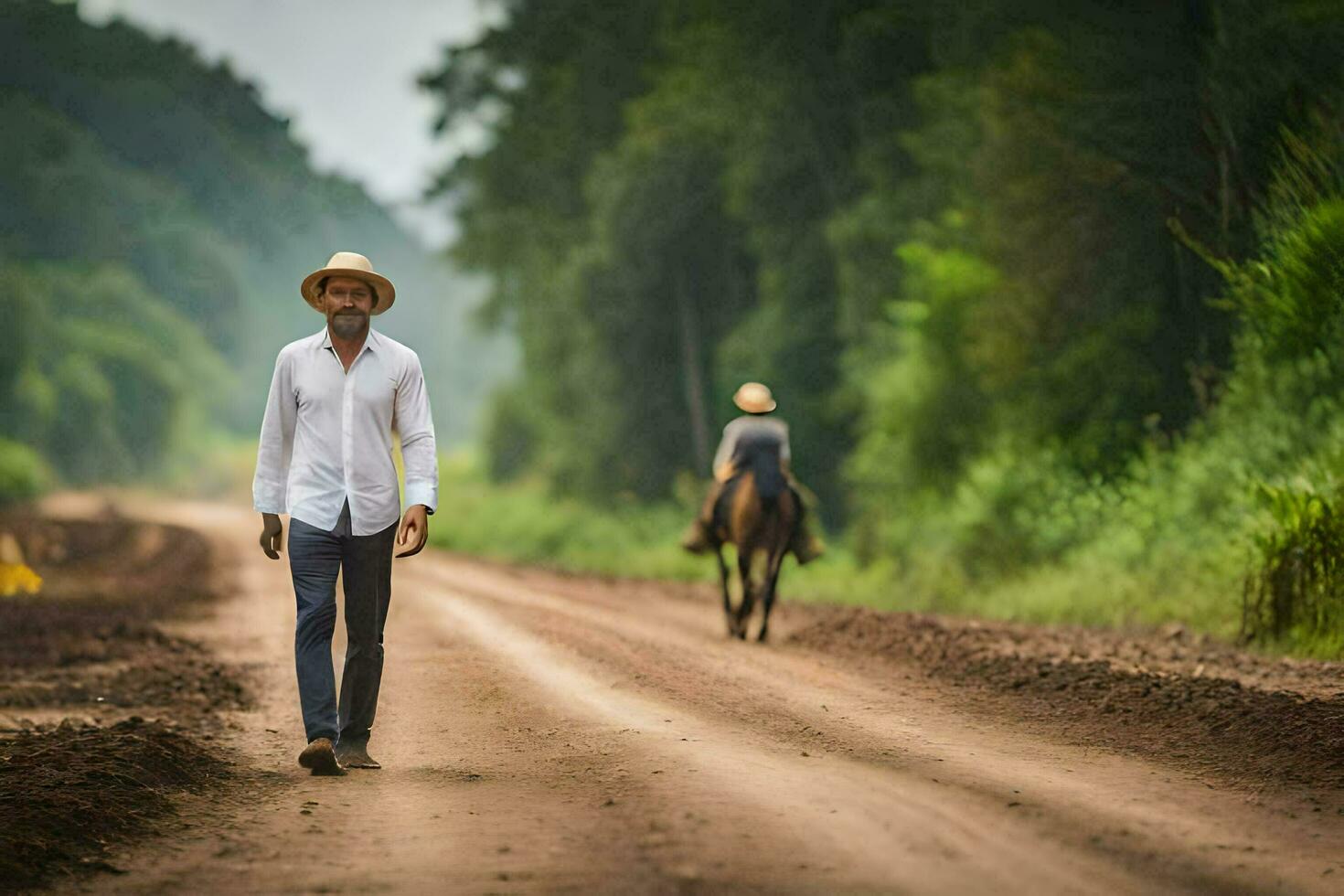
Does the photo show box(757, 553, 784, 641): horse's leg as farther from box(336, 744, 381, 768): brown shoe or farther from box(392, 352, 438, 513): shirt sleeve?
box(392, 352, 438, 513): shirt sleeve

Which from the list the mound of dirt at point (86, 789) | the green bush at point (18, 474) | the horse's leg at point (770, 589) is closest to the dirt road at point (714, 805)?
the mound of dirt at point (86, 789)

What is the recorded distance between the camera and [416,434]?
22.8 ft

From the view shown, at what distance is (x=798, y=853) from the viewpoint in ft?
15.9

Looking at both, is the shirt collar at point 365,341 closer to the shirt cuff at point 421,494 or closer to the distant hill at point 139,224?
the shirt cuff at point 421,494

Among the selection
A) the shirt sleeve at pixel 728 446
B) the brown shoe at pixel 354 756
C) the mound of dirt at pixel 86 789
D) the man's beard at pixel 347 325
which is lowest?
the mound of dirt at pixel 86 789

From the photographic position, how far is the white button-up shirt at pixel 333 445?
6.75 m

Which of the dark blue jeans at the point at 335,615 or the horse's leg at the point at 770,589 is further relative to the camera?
the horse's leg at the point at 770,589

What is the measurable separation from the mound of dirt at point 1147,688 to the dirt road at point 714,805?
0.40 metres

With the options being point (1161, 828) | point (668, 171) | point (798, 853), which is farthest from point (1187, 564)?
point (668, 171)

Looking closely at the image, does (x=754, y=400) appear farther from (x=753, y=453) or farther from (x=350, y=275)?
(x=350, y=275)

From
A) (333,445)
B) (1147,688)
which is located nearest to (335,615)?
(333,445)

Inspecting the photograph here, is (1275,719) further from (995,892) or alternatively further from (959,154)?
(959,154)

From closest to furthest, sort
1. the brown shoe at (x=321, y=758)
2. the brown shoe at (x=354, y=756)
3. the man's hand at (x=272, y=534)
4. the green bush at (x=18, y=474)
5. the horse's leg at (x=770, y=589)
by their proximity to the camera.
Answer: the man's hand at (x=272, y=534) < the brown shoe at (x=321, y=758) < the brown shoe at (x=354, y=756) < the horse's leg at (x=770, y=589) < the green bush at (x=18, y=474)

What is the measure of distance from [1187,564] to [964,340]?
755cm
